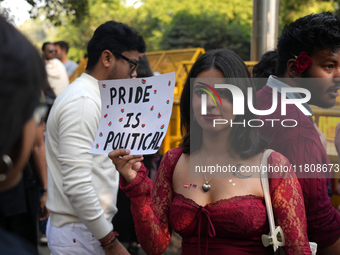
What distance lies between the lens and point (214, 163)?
6.61 ft

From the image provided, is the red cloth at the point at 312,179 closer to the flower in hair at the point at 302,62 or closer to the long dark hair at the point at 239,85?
the long dark hair at the point at 239,85

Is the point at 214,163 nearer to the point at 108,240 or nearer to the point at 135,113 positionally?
the point at 135,113

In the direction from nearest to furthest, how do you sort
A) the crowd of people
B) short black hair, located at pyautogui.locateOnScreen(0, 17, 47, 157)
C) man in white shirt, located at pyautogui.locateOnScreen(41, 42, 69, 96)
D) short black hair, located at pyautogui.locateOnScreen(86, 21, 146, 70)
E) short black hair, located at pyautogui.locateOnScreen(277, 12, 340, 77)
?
1. short black hair, located at pyautogui.locateOnScreen(0, 17, 47, 157)
2. the crowd of people
3. short black hair, located at pyautogui.locateOnScreen(277, 12, 340, 77)
4. short black hair, located at pyautogui.locateOnScreen(86, 21, 146, 70)
5. man in white shirt, located at pyautogui.locateOnScreen(41, 42, 69, 96)

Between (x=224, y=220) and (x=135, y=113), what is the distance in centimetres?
67

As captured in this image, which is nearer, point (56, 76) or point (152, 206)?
point (152, 206)

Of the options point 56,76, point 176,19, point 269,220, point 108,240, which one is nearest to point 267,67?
point 269,220

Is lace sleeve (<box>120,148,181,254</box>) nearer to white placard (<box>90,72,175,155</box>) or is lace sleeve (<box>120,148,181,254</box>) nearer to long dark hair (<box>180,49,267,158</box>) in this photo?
white placard (<box>90,72,175,155</box>)

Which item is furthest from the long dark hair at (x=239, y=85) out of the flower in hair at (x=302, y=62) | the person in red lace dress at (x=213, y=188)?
the flower in hair at (x=302, y=62)

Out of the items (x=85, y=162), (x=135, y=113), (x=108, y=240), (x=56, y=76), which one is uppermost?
(x=56, y=76)

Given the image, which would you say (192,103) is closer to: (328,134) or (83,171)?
(83,171)

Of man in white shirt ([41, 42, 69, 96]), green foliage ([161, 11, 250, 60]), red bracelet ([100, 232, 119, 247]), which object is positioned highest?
green foliage ([161, 11, 250, 60])

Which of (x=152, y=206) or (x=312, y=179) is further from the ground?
(x=312, y=179)

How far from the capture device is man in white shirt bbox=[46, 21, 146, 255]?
6.66 feet

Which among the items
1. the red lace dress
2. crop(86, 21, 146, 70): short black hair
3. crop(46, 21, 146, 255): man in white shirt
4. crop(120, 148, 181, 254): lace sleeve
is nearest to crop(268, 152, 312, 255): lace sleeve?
the red lace dress
